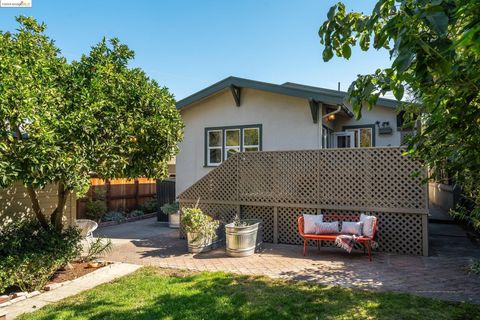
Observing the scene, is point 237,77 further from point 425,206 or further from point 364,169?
point 425,206

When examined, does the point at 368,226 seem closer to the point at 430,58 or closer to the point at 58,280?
the point at 430,58

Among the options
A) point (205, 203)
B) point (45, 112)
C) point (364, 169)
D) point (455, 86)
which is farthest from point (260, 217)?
point (455, 86)

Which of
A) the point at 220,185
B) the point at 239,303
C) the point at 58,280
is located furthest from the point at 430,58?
the point at 220,185

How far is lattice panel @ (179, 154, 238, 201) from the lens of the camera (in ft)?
30.2

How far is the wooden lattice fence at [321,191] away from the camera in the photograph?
24.3 ft

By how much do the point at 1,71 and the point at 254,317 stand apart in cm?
475

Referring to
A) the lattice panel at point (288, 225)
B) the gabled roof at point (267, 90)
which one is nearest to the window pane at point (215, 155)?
the gabled roof at point (267, 90)

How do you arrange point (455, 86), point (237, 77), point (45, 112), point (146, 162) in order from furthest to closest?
point (237, 77) → point (146, 162) → point (45, 112) → point (455, 86)

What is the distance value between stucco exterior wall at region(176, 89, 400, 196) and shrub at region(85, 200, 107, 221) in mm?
2964

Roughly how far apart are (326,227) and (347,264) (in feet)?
3.45

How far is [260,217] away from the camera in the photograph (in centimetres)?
896

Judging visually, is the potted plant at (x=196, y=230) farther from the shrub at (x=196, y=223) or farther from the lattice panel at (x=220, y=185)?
the lattice panel at (x=220, y=185)

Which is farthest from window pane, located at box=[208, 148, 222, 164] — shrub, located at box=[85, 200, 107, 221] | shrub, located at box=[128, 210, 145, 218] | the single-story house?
shrub, located at box=[85, 200, 107, 221]

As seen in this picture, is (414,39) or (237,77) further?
(237,77)
